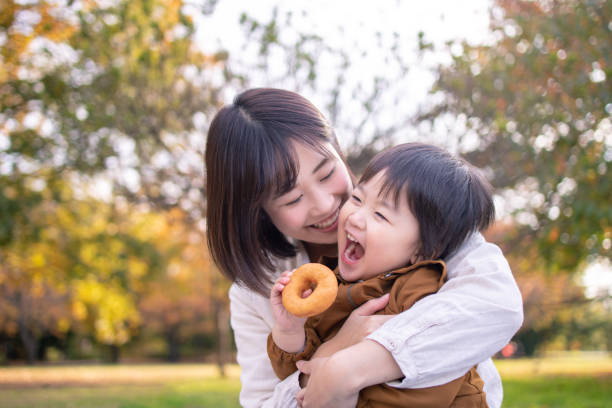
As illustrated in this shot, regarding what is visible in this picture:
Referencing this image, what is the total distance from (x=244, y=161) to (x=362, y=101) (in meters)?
4.23

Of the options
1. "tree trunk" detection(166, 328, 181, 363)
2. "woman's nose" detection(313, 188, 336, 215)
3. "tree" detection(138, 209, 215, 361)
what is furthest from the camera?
"tree trunk" detection(166, 328, 181, 363)

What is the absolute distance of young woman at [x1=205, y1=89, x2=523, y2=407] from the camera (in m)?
1.86

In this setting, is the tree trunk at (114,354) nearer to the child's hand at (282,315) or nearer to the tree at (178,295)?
the tree at (178,295)

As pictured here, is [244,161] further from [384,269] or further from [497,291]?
[497,291]

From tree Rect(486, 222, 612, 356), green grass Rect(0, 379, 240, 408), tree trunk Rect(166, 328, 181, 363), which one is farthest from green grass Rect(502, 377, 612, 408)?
tree trunk Rect(166, 328, 181, 363)

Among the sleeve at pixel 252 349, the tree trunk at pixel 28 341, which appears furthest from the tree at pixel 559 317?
the tree trunk at pixel 28 341

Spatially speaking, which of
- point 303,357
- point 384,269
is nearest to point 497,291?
point 384,269

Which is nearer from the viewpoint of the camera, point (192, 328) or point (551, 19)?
point (551, 19)

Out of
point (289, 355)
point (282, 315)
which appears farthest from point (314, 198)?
point (289, 355)

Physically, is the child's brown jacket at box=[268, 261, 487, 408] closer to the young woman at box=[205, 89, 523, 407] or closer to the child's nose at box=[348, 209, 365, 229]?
the young woman at box=[205, 89, 523, 407]

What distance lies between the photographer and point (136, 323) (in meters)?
31.7

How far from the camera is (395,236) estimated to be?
7.19ft

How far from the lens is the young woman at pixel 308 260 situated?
73.2 inches

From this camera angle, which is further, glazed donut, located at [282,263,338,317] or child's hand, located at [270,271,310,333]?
child's hand, located at [270,271,310,333]
